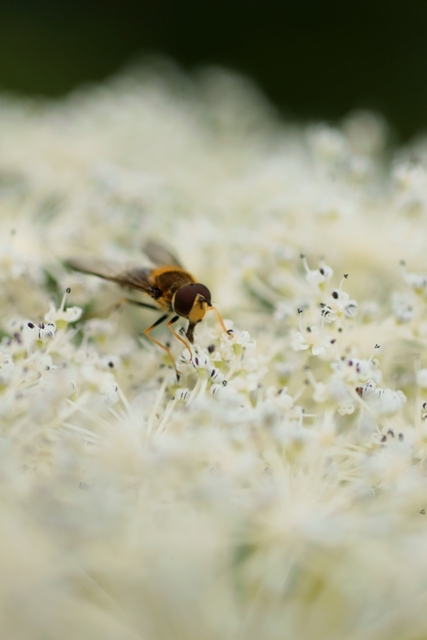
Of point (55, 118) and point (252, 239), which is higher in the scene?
point (252, 239)

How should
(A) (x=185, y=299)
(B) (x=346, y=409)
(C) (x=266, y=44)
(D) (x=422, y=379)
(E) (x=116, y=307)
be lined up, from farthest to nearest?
1. (C) (x=266, y=44)
2. (E) (x=116, y=307)
3. (A) (x=185, y=299)
4. (D) (x=422, y=379)
5. (B) (x=346, y=409)

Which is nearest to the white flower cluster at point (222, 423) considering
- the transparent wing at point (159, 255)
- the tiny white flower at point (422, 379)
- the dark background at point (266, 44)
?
the tiny white flower at point (422, 379)

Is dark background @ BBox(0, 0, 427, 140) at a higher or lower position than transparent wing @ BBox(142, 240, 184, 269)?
lower

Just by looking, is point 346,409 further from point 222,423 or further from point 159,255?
point 159,255

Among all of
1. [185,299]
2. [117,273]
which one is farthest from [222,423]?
[117,273]

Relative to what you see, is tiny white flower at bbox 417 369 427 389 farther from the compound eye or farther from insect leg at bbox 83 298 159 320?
insect leg at bbox 83 298 159 320

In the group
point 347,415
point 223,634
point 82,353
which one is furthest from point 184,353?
point 223,634

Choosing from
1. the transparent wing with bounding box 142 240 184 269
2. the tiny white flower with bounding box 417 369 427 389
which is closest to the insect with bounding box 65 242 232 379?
the transparent wing with bounding box 142 240 184 269

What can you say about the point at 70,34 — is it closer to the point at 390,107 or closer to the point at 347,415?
the point at 390,107
